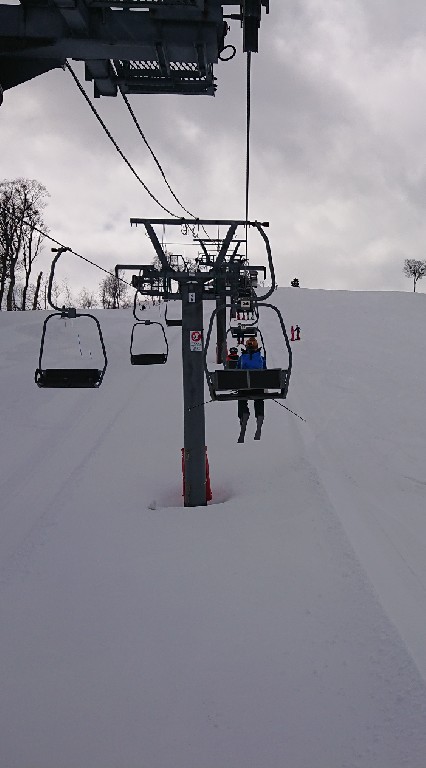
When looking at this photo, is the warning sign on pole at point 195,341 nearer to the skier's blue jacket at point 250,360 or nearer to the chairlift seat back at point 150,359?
the skier's blue jacket at point 250,360

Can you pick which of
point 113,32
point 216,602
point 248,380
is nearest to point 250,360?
point 248,380

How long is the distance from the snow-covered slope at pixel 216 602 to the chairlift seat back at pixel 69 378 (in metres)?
2.53

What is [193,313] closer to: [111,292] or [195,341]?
[195,341]

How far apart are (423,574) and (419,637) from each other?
1809mm

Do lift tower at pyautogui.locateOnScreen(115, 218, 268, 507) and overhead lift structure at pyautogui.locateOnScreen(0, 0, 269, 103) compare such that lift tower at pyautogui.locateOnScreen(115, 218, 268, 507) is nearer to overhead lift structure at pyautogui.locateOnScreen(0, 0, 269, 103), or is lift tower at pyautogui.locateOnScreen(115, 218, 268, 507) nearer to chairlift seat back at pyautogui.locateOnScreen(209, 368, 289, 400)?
chairlift seat back at pyautogui.locateOnScreen(209, 368, 289, 400)

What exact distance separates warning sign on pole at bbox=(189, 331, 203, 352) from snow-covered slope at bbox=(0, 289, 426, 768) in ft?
9.45

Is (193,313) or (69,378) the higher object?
(193,313)

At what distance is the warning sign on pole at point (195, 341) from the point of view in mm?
8188

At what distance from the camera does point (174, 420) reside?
49.3 ft

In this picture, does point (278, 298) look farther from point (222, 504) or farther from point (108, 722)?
point (108, 722)

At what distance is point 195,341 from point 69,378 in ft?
7.62

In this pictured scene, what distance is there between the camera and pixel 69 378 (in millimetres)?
8297

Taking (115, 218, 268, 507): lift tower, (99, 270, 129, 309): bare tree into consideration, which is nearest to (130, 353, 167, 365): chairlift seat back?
(115, 218, 268, 507): lift tower

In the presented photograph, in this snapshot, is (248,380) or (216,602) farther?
(248,380)
